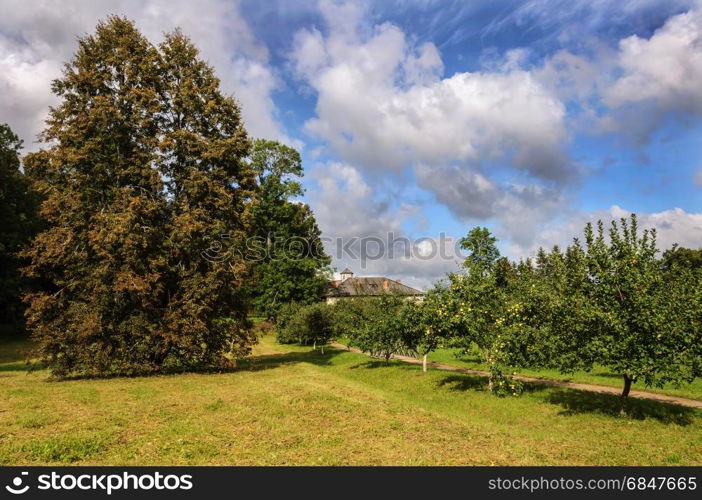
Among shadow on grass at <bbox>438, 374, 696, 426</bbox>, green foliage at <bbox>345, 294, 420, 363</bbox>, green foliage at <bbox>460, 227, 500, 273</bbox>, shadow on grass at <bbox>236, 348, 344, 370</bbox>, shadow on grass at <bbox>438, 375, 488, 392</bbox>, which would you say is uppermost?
green foliage at <bbox>460, 227, 500, 273</bbox>

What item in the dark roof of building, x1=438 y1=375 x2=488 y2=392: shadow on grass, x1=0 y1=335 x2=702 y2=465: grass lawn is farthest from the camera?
the dark roof of building

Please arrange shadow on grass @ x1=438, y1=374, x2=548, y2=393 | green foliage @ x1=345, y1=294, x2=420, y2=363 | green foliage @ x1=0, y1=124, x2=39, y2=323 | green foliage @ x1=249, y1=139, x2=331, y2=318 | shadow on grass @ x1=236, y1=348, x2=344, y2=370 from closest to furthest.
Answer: shadow on grass @ x1=438, y1=374, x2=548, y2=393, green foliage @ x1=345, y1=294, x2=420, y2=363, shadow on grass @ x1=236, y1=348, x2=344, y2=370, green foliage @ x1=0, y1=124, x2=39, y2=323, green foliage @ x1=249, y1=139, x2=331, y2=318

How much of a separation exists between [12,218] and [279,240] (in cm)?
2497

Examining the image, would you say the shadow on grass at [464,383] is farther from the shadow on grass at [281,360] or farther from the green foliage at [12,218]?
the green foliage at [12,218]

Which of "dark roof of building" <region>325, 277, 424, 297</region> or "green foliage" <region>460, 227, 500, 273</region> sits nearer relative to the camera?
"green foliage" <region>460, 227, 500, 273</region>

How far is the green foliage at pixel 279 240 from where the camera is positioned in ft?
161

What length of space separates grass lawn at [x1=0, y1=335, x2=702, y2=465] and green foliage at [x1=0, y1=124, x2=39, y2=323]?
20.6 m

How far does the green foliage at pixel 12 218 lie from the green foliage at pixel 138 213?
16.7m

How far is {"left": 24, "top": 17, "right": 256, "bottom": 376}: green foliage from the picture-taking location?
18.8 m

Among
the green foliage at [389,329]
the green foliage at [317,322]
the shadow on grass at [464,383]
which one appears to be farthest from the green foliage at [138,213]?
the green foliage at [317,322]
